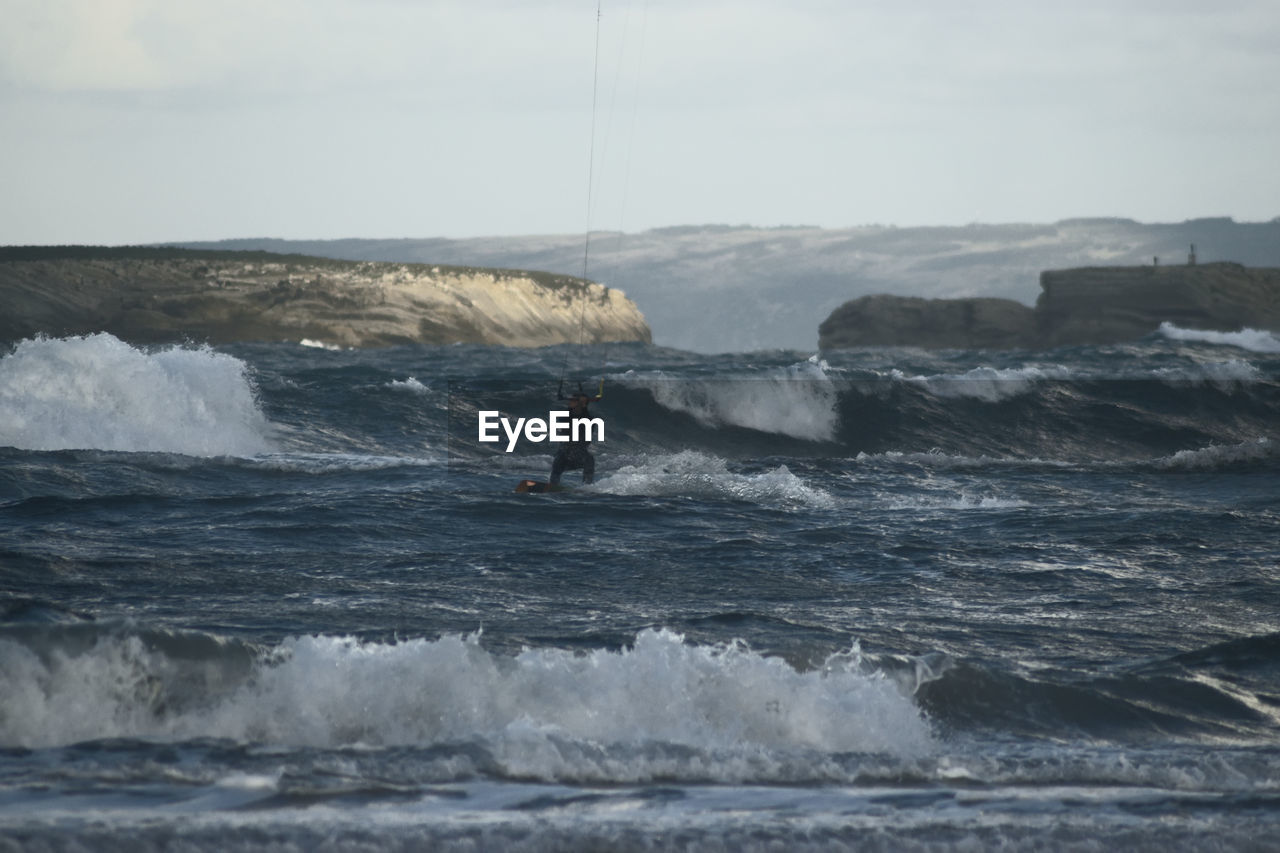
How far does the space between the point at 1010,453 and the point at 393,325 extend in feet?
161

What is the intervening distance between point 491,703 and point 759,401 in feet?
69.2

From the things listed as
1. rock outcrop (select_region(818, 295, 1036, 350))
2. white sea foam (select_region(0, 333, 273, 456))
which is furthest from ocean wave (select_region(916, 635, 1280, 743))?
rock outcrop (select_region(818, 295, 1036, 350))

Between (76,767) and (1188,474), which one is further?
(1188,474)

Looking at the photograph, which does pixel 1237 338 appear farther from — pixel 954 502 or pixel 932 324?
pixel 954 502

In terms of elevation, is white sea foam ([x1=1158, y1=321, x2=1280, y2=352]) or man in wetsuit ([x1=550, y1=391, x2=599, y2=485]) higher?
white sea foam ([x1=1158, y1=321, x2=1280, y2=352])

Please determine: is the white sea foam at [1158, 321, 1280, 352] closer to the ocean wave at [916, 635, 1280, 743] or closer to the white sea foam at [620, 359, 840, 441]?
the white sea foam at [620, 359, 840, 441]

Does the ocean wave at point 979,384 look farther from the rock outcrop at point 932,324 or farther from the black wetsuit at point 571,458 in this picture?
the rock outcrop at point 932,324

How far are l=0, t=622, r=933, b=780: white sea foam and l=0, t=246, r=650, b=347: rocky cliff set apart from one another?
43114 mm

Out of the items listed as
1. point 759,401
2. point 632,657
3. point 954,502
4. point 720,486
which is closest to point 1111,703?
point 632,657

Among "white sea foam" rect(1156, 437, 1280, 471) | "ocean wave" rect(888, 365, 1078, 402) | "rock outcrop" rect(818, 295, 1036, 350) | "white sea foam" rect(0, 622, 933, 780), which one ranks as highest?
"rock outcrop" rect(818, 295, 1036, 350)

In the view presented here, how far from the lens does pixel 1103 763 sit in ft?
24.6

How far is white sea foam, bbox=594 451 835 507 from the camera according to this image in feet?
55.9

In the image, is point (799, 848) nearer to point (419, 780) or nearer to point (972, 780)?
point (972, 780)

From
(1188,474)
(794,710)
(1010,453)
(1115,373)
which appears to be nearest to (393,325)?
(1115,373)
